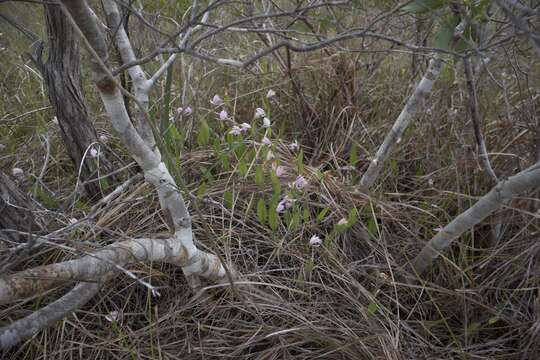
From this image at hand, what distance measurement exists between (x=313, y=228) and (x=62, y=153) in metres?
1.19

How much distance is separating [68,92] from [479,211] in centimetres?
147

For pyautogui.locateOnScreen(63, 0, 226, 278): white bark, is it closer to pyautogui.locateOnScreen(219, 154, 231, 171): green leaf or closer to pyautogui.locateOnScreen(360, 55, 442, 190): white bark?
pyautogui.locateOnScreen(219, 154, 231, 171): green leaf

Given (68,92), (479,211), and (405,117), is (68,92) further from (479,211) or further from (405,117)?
(479,211)

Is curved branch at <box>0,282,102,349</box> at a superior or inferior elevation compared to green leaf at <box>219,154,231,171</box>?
superior

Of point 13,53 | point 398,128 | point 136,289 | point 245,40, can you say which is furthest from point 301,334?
point 13,53

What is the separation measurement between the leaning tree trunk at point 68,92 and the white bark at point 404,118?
103 centimetres

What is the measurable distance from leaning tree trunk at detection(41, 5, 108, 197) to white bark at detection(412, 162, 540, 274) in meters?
1.18

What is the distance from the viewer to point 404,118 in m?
1.74

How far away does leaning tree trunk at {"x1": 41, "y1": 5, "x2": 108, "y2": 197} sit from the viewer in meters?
1.57

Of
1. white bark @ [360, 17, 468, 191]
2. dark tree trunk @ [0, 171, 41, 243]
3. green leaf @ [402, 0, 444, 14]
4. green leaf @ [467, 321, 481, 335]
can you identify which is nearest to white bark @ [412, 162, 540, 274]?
green leaf @ [467, 321, 481, 335]

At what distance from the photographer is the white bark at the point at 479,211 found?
4.26 ft

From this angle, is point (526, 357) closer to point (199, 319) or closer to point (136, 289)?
point (199, 319)

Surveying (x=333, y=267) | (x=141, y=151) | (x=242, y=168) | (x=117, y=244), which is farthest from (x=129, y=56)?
(x=333, y=267)

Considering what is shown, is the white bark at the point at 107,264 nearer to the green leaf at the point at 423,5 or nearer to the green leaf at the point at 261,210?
the green leaf at the point at 261,210
